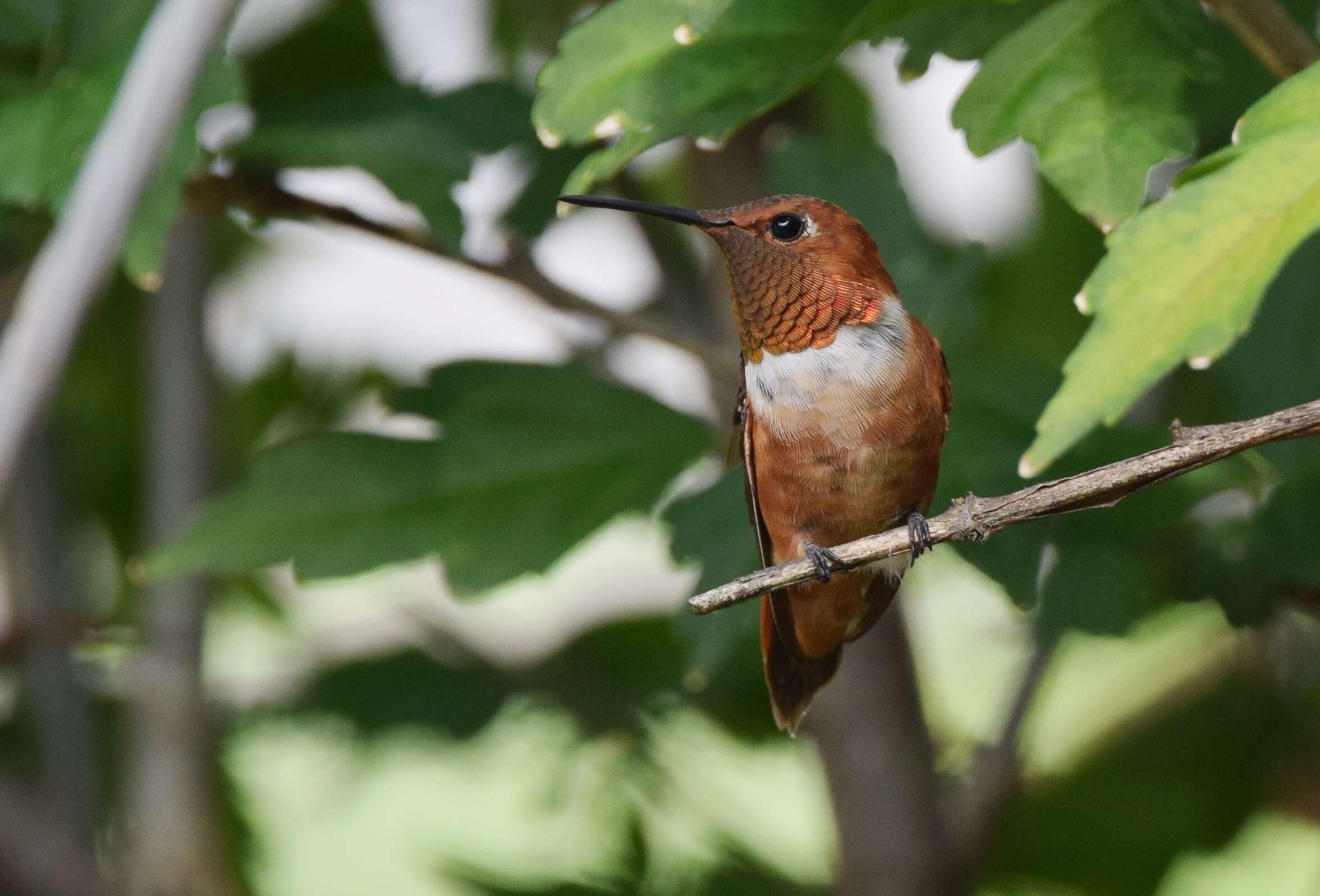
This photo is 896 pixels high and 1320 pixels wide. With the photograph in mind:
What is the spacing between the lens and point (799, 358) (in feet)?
4.84

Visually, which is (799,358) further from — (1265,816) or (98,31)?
(1265,816)

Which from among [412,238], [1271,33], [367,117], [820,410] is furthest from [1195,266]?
[367,117]

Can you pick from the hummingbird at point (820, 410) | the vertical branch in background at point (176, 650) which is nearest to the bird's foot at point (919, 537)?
the hummingbird at point (820, 410)

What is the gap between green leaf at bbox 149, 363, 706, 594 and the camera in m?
1.63

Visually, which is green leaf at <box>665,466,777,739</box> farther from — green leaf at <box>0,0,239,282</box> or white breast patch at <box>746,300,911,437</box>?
green leaf at <box>0,0,239,282</box>

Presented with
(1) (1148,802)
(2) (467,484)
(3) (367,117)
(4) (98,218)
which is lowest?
(1) (1148,802)

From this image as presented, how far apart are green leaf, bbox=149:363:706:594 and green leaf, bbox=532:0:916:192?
0.65 meters

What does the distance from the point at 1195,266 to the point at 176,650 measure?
1445 mm

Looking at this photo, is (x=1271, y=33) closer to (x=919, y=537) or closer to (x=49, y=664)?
(x=919, y=537)

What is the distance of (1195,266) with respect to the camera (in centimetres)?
83

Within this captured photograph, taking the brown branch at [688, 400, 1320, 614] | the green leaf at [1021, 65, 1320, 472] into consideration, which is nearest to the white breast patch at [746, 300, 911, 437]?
the brown branch at [688, 400, 1320, 614]

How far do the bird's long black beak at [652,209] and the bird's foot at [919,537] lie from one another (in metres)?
0.38

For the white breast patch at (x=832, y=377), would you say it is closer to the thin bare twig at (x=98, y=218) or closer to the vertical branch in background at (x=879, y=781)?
the vertical branch in background at (x=879, y=781)

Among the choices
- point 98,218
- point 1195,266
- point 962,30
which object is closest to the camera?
point 98,218
